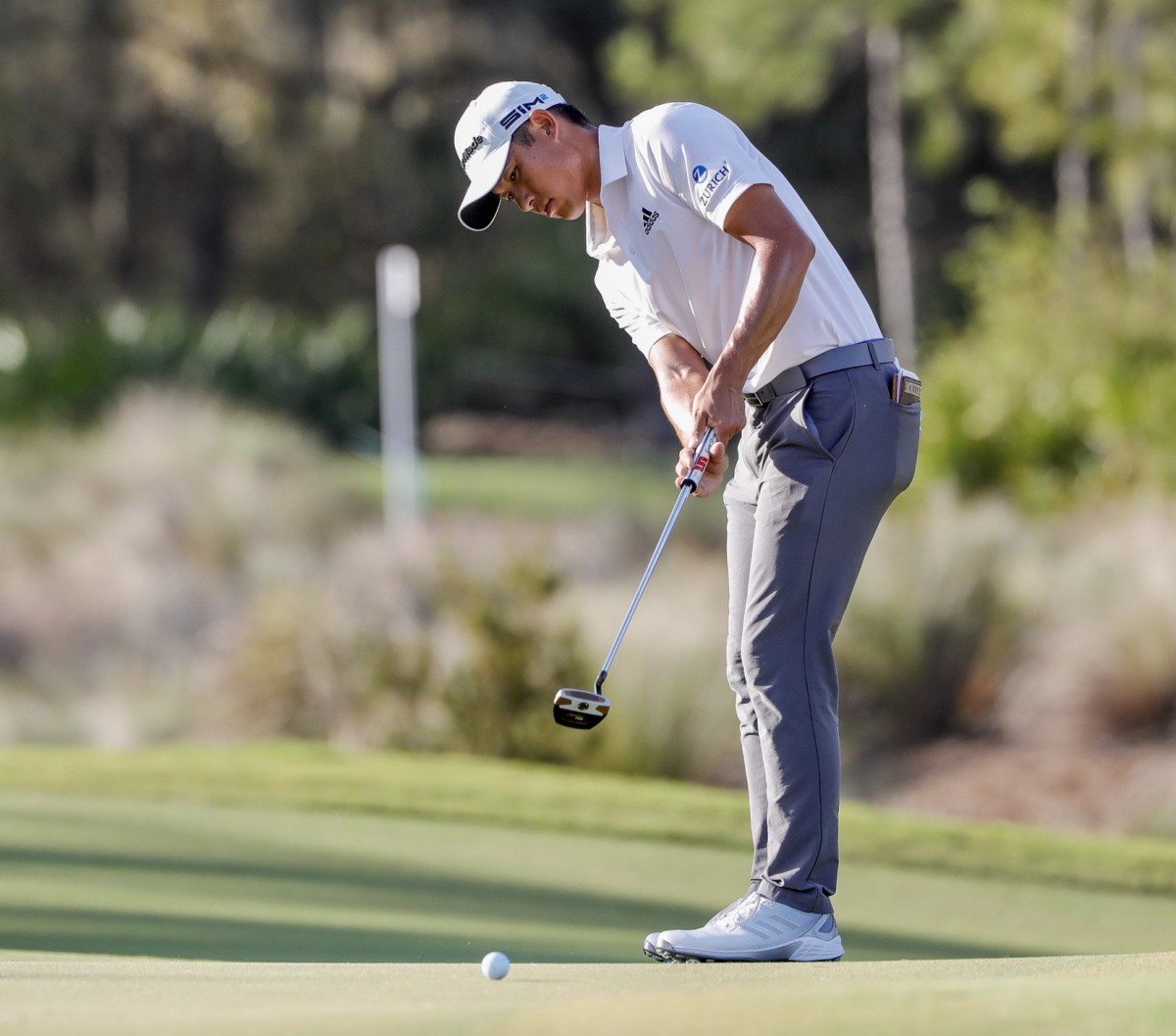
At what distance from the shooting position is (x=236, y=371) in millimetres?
23734

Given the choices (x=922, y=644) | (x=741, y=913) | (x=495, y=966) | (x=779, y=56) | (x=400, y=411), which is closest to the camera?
(x=495, y=966)

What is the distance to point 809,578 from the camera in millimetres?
3961

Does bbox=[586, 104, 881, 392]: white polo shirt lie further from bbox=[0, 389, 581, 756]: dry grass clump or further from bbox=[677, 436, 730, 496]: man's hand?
bbox=[0, 389, 581, 756]: dry grass clump

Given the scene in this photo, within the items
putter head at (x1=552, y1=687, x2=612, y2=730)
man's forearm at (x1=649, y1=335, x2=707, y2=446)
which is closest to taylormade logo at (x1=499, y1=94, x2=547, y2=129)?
man's forearm at (x1=649, y1=335, x2=707, y2=446)

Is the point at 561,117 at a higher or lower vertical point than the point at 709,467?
higher

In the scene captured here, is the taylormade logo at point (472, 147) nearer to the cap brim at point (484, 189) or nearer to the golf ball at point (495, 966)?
the cap brim at point (484, 189)

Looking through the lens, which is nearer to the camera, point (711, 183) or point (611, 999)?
point (611, 999)

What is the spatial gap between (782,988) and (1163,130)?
2037 cm

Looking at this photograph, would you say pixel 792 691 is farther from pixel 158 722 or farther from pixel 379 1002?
pixel 158 722

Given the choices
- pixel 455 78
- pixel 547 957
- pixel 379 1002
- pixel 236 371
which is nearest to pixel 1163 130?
pixel 236 371

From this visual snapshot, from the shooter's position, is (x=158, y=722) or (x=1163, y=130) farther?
(x=1163, y=130)

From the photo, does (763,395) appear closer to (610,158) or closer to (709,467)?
(709,467)

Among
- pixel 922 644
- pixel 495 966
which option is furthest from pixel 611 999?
pixel 922 644

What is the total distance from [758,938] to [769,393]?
42.3 inches
